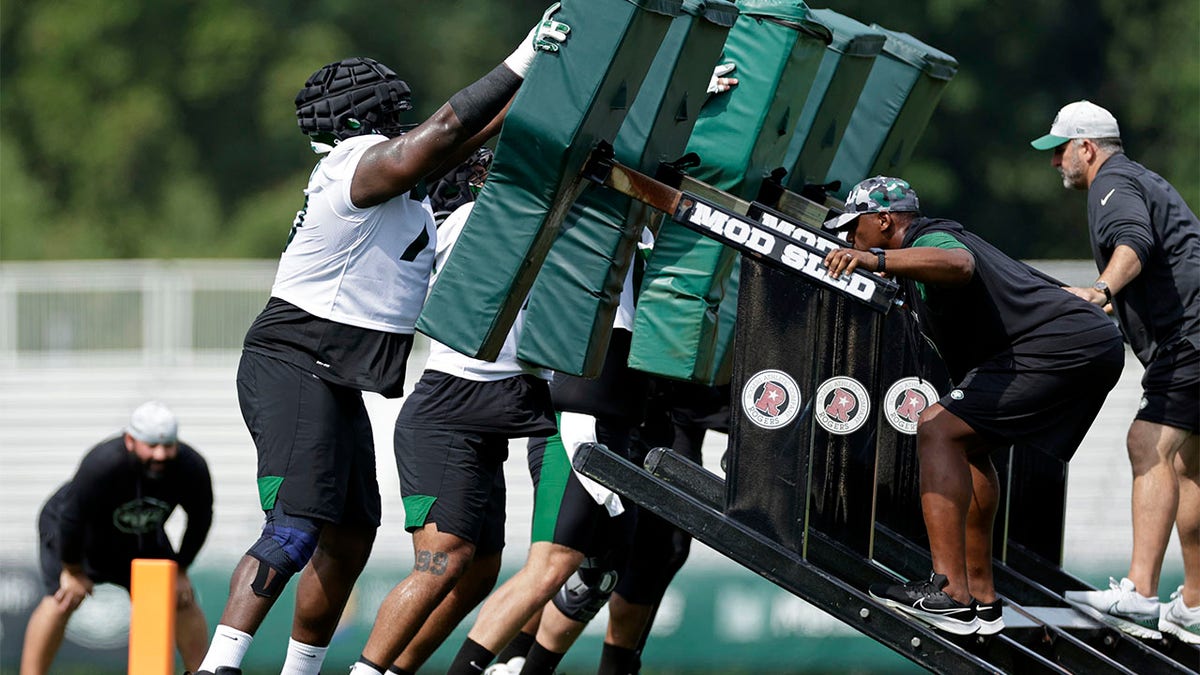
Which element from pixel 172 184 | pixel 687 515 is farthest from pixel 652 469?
pixel 172 184

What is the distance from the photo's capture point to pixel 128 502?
1012cm

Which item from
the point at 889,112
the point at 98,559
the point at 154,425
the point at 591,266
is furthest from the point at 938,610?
the point at 98,559

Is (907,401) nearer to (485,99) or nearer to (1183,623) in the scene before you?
(1183,623)

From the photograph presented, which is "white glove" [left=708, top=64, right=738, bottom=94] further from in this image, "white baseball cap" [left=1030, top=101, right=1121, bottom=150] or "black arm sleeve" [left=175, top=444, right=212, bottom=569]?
"black arm sleeve" [left=175, top=444, right=212, bottom=569]

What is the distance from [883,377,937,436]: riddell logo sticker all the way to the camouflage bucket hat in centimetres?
100

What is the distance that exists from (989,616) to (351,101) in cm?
275

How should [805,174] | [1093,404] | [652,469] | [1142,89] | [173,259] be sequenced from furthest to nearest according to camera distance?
[173,259], [1142,89], [805,174], [652,469], [1093,404]

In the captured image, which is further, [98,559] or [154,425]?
[98,559]

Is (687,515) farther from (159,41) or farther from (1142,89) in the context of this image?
(159,41)

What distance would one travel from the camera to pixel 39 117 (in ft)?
93.8

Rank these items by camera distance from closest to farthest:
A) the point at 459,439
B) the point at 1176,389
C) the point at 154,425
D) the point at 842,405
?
the point at 842,405, the point at 459,439, the point at 1176,389, the point at 154,425

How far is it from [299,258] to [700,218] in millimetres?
1366

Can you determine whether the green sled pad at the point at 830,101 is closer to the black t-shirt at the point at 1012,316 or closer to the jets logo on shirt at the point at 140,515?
the black t-shirt at the point at 1012,316

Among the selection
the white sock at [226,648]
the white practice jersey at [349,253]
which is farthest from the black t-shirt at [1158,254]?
the white sock at [226,648]
